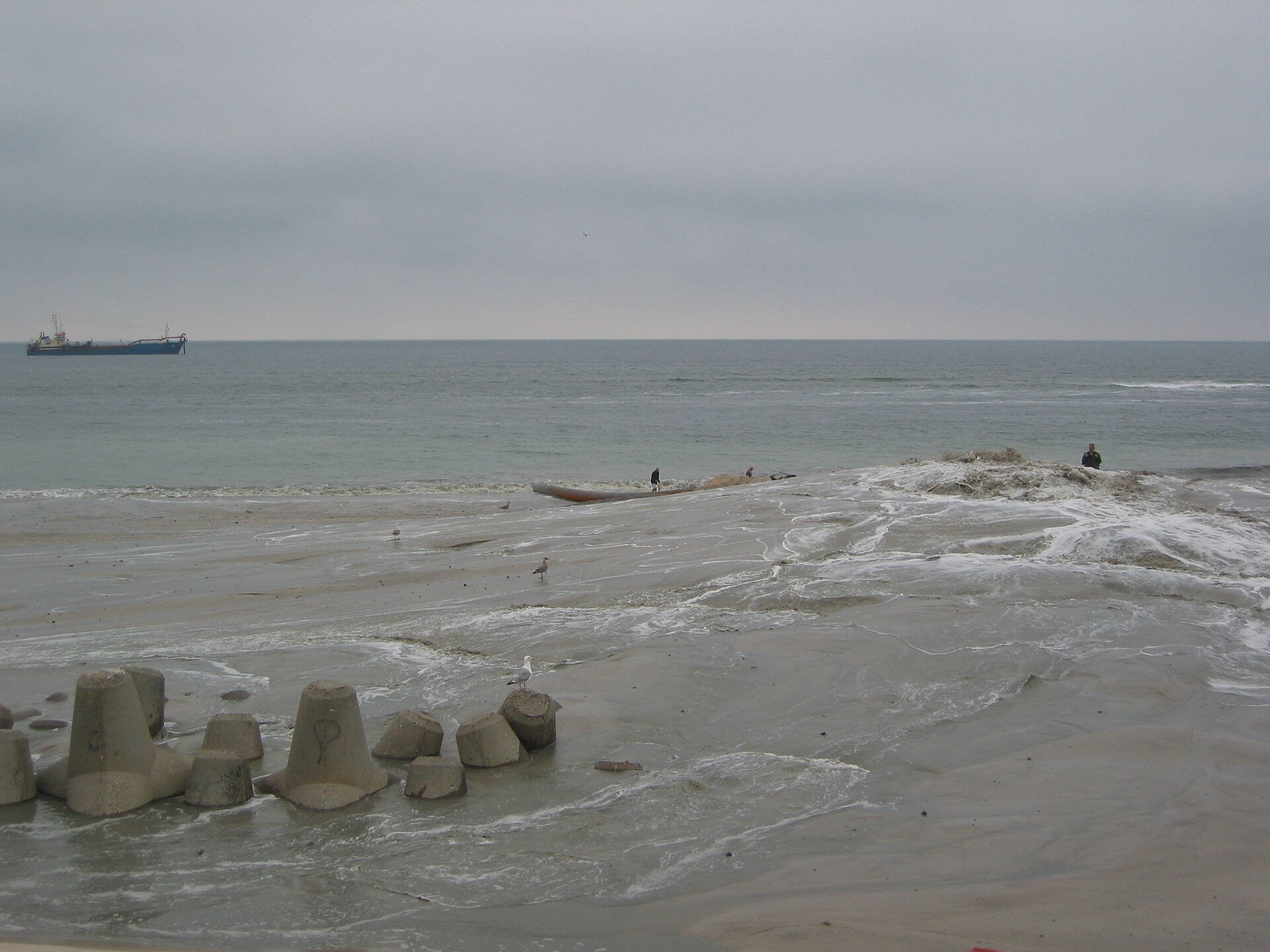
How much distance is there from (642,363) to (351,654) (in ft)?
412

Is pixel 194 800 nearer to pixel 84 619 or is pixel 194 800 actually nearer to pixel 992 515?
pixel 84 619

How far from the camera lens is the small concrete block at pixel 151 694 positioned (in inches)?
281

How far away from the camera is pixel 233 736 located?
653 centimetres

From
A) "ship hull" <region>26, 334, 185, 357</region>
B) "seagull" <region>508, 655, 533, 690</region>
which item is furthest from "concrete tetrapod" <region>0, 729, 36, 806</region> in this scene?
"ship hull" <region>26, 334, 185, 357</region>

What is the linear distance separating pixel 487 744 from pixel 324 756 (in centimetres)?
111

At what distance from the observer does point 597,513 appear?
742 inches

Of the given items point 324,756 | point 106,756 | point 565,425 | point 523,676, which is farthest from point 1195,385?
A: point 106,756

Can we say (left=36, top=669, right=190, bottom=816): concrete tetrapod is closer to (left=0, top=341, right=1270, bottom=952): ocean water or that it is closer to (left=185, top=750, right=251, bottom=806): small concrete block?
(left=0, top=341, right=1270, bottom=952): ocean water

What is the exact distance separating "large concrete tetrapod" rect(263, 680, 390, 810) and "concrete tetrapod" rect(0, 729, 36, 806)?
158 centimetres

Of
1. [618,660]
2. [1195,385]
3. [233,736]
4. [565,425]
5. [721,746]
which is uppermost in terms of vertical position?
[1195,385]

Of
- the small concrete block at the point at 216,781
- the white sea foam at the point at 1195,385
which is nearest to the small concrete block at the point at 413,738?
the small concrete block at the point at 216,781

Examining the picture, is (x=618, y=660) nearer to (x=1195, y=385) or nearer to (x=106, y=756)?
(x=106, y=756)

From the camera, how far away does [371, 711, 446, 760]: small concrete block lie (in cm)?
671

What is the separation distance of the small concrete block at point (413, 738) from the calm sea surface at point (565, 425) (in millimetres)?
20558
